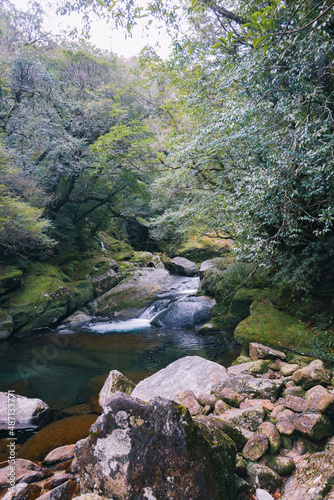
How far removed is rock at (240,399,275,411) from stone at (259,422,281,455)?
468 mm

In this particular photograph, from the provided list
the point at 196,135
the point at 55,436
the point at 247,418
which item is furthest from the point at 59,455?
the point at 196,135

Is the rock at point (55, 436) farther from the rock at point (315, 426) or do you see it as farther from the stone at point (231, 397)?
the rock at point (315, 426)

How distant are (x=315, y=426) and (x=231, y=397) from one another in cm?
123

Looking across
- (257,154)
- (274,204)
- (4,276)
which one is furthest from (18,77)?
(274,204)

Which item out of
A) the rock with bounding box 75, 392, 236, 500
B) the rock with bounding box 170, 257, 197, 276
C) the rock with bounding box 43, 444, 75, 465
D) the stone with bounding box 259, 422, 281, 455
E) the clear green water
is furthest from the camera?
the rock with bounding box 170, 257, 197, 276

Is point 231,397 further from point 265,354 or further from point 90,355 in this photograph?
point 90,355

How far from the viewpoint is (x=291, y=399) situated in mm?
3410

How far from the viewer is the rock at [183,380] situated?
15.1ft

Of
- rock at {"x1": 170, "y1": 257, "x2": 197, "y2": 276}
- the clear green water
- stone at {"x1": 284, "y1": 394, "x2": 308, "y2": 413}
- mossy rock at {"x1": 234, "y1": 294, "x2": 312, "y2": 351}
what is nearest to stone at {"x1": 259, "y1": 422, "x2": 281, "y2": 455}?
stone at {"x1": 284, "y1": 394, "x2": 308, "y2": 413}

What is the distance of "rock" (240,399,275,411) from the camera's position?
11.6 feet

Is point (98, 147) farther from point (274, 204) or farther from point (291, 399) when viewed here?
point (291, 399)

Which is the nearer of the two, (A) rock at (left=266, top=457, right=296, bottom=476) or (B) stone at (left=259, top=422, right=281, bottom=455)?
(A) rock at (left=266, top=457, right=296, bottom=476)

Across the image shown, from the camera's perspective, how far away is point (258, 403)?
3611 mm

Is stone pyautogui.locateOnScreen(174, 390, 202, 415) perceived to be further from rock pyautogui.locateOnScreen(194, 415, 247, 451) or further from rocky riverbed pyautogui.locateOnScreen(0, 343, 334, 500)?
rock pyautogui.locateOnScreen(194, 415, 247, 451)
